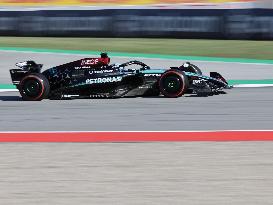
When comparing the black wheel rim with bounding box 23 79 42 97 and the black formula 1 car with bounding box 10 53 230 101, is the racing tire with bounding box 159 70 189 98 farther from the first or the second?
the black wheel rim with bounding box 23 79 42 97

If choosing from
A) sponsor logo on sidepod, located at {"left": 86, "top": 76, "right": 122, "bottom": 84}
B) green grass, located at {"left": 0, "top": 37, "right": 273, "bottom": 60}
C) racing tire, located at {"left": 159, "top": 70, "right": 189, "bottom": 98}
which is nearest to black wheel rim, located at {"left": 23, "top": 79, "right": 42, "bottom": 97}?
sponsor logo on sidepod, located at {"left": 86, "top": 76, "right": 122, "bottom": 84}

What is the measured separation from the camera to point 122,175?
810 cm

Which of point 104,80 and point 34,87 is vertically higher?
point 104,80

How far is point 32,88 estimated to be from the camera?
47.6ft

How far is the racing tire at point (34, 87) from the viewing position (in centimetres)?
1439

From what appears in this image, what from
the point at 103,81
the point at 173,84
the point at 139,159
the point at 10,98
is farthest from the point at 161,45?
the point at 139,159

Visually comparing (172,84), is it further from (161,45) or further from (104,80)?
(161,45)

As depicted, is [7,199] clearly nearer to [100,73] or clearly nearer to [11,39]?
[100,73]

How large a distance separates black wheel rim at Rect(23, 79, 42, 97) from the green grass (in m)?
8.44

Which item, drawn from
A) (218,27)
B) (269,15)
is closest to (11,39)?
(218,27)

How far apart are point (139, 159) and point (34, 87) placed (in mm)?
5842

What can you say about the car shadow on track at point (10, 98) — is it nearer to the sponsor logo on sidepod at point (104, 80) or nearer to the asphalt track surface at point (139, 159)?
the asphalt track surface at point (139, 159)

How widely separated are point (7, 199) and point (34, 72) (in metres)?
7.57

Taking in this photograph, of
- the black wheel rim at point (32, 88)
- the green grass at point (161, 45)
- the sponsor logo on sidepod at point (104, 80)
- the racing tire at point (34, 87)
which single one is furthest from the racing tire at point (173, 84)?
the green grass at point (161, 45)
